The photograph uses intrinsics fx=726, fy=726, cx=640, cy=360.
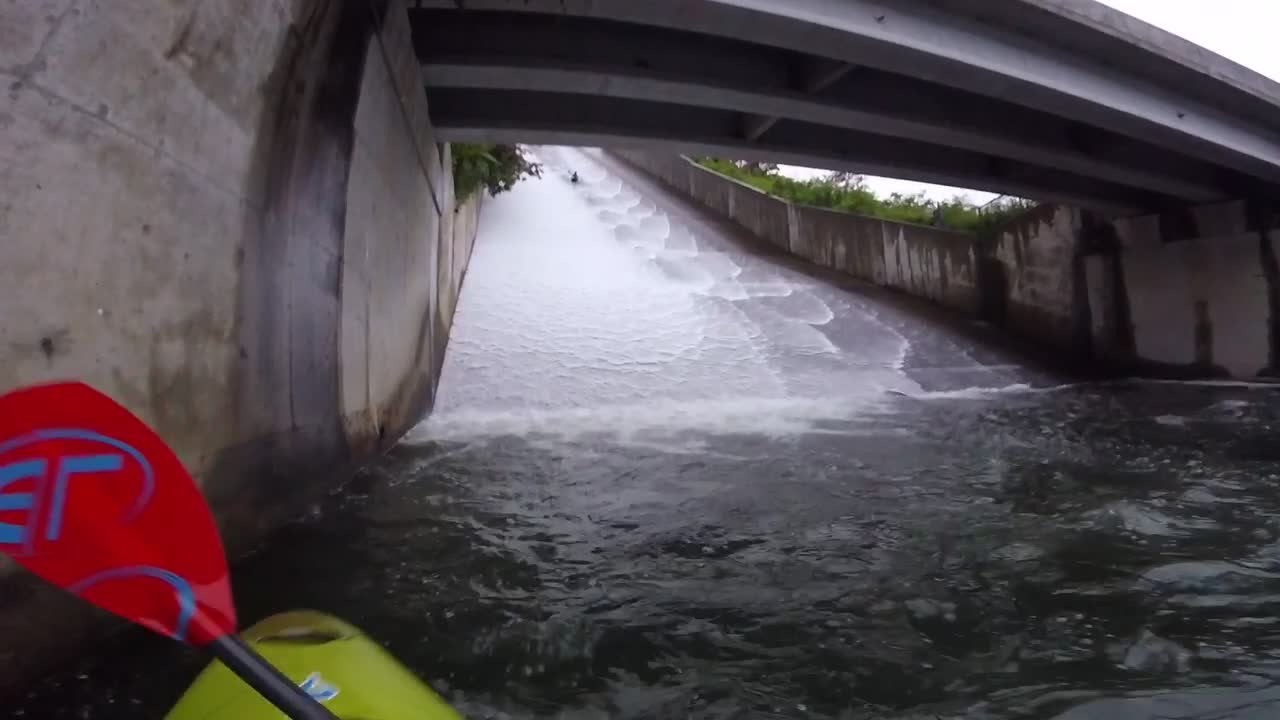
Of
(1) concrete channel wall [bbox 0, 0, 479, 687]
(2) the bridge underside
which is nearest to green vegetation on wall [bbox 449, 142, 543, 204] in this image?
(2) the bridge underside

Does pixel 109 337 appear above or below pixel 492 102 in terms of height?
below

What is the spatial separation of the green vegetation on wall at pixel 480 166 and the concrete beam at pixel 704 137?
4.16 metres

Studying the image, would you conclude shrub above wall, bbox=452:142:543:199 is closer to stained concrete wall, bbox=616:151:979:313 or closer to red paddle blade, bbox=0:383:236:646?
stained concrete wall, bbox=616:151:979:313

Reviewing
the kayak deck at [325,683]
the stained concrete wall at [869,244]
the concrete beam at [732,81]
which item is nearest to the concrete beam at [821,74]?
the concrete beam at [732,81]

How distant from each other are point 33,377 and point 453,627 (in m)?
1.92

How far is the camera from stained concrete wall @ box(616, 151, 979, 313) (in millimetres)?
15352

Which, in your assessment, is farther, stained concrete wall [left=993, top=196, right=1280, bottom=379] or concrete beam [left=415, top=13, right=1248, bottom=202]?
stained concrete wall [left=993, top=196, right=1280, bottom=379]

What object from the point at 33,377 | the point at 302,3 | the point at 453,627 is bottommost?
the point at 453,627

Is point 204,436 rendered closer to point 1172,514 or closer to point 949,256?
point 1172,514

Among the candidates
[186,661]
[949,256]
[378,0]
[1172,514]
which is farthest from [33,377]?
[949,256]

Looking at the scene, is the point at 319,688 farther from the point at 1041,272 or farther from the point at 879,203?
the point at 879,203

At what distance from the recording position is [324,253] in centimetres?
484

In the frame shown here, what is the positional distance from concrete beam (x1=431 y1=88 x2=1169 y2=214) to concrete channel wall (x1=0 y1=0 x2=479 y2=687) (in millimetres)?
3046

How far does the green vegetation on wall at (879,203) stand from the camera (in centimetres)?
1551
